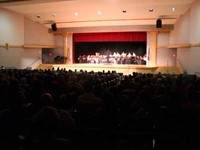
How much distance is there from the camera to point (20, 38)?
746 inches

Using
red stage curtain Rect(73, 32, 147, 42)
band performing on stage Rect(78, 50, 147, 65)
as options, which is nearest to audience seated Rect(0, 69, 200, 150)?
band performing on stage Rect(78, 50, 147, 65)

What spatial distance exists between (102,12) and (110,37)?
4.60 m

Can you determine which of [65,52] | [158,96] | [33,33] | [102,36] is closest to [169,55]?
[102,36]

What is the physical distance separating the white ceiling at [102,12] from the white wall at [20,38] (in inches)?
22.3

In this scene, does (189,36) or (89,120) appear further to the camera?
(189,36)

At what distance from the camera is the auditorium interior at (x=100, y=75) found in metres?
3.21

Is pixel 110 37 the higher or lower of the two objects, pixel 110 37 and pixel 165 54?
the higher

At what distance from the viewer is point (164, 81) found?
26.3 ft

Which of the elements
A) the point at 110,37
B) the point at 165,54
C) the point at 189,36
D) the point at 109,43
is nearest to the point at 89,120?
the point at 189,36

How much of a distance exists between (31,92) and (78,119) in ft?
7.55

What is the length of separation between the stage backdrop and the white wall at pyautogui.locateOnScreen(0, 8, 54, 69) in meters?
2.90

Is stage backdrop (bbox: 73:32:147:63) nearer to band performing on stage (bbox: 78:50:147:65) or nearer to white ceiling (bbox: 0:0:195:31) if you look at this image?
white ceiling (bbox: 0:0:195:31)

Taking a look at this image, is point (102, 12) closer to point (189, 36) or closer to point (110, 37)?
point (110, 37)

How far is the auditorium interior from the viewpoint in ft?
10.5
